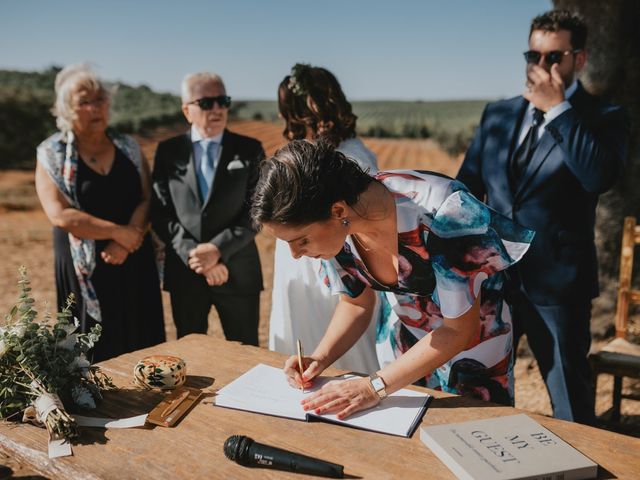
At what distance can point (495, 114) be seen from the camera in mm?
2818

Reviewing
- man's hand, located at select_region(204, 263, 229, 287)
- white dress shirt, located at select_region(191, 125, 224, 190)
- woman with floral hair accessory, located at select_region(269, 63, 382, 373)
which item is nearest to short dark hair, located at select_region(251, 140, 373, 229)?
woman with floral hair accessory, located at select_region(269, 63, 382, 373)

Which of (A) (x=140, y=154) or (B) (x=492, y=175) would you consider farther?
(A) (x=140, y=154)

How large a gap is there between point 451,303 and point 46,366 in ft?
3.80

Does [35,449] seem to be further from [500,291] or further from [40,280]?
[40,280]

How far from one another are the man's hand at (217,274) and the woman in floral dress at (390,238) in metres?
1.38

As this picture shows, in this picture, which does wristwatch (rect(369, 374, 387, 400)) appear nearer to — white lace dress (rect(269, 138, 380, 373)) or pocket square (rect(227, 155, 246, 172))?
white lace dress (rect(269, 138, 380, 373))

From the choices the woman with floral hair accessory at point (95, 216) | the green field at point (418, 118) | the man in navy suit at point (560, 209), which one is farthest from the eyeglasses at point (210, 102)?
the green field at point (418, 118)

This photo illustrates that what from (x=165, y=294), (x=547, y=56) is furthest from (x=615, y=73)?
(x=165, y=294)

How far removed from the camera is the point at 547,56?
2605 millimetres

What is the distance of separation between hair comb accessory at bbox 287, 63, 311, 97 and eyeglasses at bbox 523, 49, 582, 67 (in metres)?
1.07

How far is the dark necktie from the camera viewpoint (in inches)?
104

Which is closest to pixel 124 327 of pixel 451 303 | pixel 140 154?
pixel 140 154

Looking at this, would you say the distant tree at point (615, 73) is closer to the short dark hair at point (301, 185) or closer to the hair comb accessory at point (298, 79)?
the hair comb accessory at point (298, 79)

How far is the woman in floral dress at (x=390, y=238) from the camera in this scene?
1.57 meters
